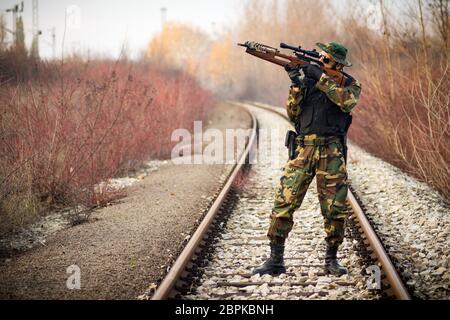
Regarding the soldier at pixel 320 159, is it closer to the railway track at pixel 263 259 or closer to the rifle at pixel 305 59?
the rifle at pixel 305 59

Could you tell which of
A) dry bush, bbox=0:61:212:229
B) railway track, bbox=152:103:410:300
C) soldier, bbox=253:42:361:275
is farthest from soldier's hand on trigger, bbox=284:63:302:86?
dry bush, bbox=0:61:212:229

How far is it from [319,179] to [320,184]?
2.0 inches

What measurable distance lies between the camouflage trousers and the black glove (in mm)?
535

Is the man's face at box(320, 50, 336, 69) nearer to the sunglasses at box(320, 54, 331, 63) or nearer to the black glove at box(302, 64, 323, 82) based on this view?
the sunglasses at box(320, 54, 331, 63)

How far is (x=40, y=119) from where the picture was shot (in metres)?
7.24

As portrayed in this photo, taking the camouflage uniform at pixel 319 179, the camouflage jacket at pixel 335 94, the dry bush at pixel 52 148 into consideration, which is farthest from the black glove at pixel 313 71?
the dry bush at pixel 52 148

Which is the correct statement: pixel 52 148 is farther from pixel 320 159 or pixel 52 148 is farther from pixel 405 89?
pixel 405 89

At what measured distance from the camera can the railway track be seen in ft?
13.6

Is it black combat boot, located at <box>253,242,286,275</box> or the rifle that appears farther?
black combat boot, located at <box>253,242,286,275</box>

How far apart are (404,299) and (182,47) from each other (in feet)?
230

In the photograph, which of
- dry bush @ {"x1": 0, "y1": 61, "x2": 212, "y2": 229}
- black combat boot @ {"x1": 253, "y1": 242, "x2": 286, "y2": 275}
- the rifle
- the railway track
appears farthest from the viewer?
dry bush @ {"x1": 0, "y1": 61, "x2": 212, "y2": 229}

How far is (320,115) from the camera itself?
4469 mm

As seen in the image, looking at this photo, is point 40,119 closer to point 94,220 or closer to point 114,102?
point 94,220

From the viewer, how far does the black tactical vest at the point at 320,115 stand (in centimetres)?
447
